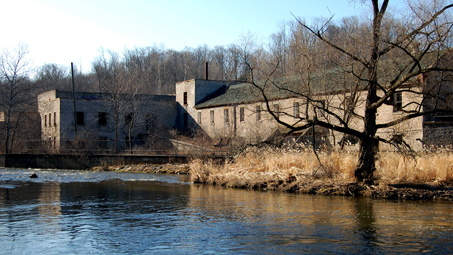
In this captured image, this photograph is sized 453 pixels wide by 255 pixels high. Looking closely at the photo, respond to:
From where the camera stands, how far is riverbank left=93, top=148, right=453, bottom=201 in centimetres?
1811

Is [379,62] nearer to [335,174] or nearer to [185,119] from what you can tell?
[335,174]

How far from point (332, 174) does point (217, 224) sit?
8536 millimetres

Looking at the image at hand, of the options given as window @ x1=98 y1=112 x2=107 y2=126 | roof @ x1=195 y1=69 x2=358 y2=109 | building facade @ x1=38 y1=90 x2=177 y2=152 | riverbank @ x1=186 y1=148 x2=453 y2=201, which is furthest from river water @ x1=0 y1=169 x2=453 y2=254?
window @ x1=98 y1=112 x2=107 y2=126

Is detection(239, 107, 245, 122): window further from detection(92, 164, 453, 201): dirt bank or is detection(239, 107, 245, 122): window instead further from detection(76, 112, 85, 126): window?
detection(92, 164, 453, 201): dirt bank

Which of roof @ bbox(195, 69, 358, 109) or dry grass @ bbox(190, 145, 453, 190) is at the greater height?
roof @ bbox(195, 69, 358, 109)

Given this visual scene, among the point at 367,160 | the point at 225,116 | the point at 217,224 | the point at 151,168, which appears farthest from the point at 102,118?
the point at 217,224

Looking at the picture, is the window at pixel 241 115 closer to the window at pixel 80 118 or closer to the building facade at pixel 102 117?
the building facade at pixel 102 117

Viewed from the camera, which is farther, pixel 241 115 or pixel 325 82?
pixel 241 115

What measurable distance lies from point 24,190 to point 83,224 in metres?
10.1

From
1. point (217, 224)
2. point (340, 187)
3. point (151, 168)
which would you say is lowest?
point (217, 224)

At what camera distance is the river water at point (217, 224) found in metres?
10.5

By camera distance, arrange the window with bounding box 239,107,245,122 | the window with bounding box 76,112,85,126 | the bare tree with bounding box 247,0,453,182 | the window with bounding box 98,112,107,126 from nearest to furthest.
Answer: the bare tree with bounding box 247,0,453,182, the window with bounding box 239,107,245,122, the window with bounding box 76,112,85,126, the window with bounding box 98,112,107,126

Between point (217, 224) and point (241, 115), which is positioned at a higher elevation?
point (241, 115)

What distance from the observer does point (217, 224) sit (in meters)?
13.2
